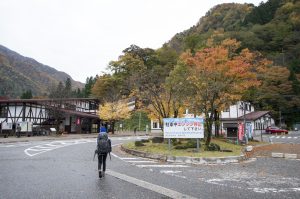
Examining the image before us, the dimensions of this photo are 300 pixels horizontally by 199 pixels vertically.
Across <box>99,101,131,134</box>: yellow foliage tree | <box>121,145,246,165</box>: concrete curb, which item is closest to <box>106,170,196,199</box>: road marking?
<box>121,145,246,165</box>: concrete curb

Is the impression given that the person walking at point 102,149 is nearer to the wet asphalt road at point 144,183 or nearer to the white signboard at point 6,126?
the wet asphalt road at point 144,183

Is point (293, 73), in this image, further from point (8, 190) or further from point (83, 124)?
point (8, 190)

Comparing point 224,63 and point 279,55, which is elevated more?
point 279,55

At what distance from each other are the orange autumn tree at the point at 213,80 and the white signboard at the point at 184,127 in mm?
2523

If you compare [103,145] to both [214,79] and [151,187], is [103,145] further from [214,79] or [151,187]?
[214,79]

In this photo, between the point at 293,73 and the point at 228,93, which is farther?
the point at 293,73

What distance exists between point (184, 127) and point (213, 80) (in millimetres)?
6334

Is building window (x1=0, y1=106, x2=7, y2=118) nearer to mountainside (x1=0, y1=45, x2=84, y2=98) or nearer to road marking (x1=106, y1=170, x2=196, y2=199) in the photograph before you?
mountainside (x1=0, y1=45, x2=84, y2=98)

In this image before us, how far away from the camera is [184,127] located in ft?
55.7

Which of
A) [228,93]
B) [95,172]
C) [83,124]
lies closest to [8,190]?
[95,172]

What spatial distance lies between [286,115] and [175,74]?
5187cm

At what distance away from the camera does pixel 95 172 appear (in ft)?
35.3

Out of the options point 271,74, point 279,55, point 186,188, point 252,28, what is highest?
point 252,28

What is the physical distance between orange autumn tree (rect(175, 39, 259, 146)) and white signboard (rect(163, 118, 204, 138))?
252 cm
